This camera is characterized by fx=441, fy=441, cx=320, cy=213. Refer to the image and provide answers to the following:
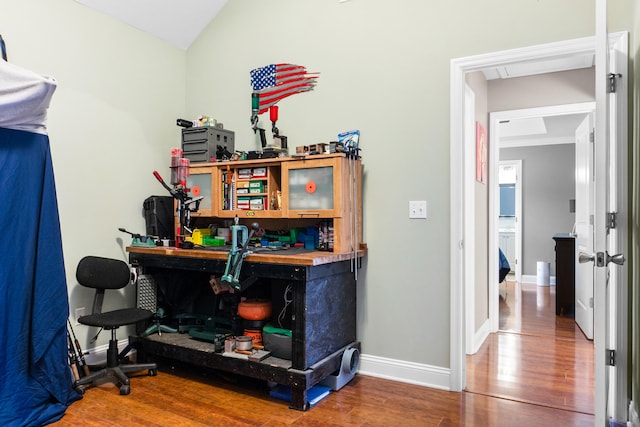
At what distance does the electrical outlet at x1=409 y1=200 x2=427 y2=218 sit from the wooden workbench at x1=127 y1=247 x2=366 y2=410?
42 centimetres

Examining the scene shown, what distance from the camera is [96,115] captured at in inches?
128

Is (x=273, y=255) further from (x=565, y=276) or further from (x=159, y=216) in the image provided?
(x=565, y=276)

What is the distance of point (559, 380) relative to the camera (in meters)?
3.05

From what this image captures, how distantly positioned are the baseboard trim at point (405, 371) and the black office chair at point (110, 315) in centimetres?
147

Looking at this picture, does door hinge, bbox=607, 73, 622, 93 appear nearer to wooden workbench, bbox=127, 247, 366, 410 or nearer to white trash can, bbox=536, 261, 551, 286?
wooden workbench, bbox=127, 247, 366, 410

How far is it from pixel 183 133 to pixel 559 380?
3318 millimetres

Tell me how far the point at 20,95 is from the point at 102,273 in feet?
4.17

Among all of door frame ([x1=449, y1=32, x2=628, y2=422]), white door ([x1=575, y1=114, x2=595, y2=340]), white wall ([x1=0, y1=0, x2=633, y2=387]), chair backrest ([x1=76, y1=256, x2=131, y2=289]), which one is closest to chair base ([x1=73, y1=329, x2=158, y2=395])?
chair backrest ([x1=76, y1=256, x2=131, y2=289])

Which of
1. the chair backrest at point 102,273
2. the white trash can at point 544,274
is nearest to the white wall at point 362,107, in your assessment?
the chair backrest at point 102,273

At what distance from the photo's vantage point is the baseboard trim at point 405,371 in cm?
286

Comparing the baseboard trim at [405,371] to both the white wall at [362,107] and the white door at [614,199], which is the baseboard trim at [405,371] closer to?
the white wall at [362,107]

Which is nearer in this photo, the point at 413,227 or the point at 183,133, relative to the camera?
the point at 413,227

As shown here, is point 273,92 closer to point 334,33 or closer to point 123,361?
point 334,33

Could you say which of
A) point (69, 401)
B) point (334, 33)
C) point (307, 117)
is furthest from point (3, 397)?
point (334, 33)
